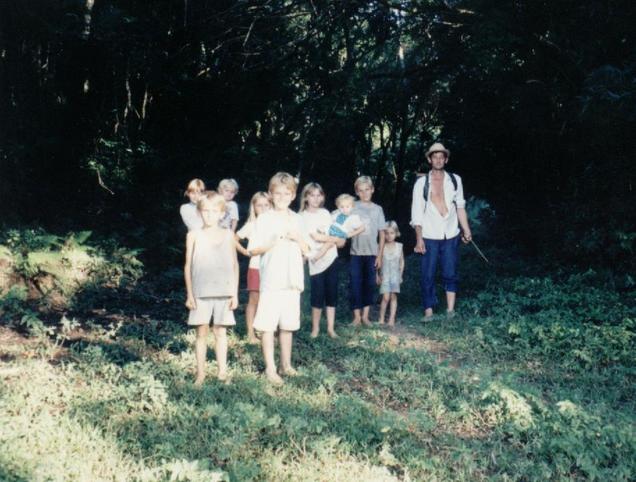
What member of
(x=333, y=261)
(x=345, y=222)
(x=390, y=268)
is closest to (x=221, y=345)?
(x=333, y=261)

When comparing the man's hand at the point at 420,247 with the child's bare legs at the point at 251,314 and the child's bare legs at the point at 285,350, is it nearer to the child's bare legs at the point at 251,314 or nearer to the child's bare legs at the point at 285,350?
the child's bare legs at the point at 251,314

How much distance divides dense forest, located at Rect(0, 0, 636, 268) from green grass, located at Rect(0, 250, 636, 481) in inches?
175

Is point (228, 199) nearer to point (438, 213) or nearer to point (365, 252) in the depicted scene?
point (365, 252)

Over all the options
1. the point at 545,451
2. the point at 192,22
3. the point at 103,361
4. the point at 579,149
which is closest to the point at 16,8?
the point at 192,22

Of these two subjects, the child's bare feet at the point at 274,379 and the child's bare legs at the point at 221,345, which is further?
the child's bare legs at the point at 221,345

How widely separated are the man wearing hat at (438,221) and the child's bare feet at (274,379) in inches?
137

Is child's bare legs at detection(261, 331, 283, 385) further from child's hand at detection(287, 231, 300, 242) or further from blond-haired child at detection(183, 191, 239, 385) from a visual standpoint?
child's hand at detection(287, 231, 300, 242)

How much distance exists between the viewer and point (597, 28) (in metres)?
8.35

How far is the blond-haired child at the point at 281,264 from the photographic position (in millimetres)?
5559

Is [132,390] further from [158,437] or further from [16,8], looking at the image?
[16,8]

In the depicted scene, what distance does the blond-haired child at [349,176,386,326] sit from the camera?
26.0ft

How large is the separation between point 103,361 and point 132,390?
1075 mm

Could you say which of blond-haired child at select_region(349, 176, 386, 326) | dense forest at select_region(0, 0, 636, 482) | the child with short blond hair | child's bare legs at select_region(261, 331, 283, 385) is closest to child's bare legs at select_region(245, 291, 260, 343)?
dense forest at select_region(0, 0, 636, 482)

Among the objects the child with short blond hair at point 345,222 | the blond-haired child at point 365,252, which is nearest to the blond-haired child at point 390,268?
the blond-haired child at point 365,252
